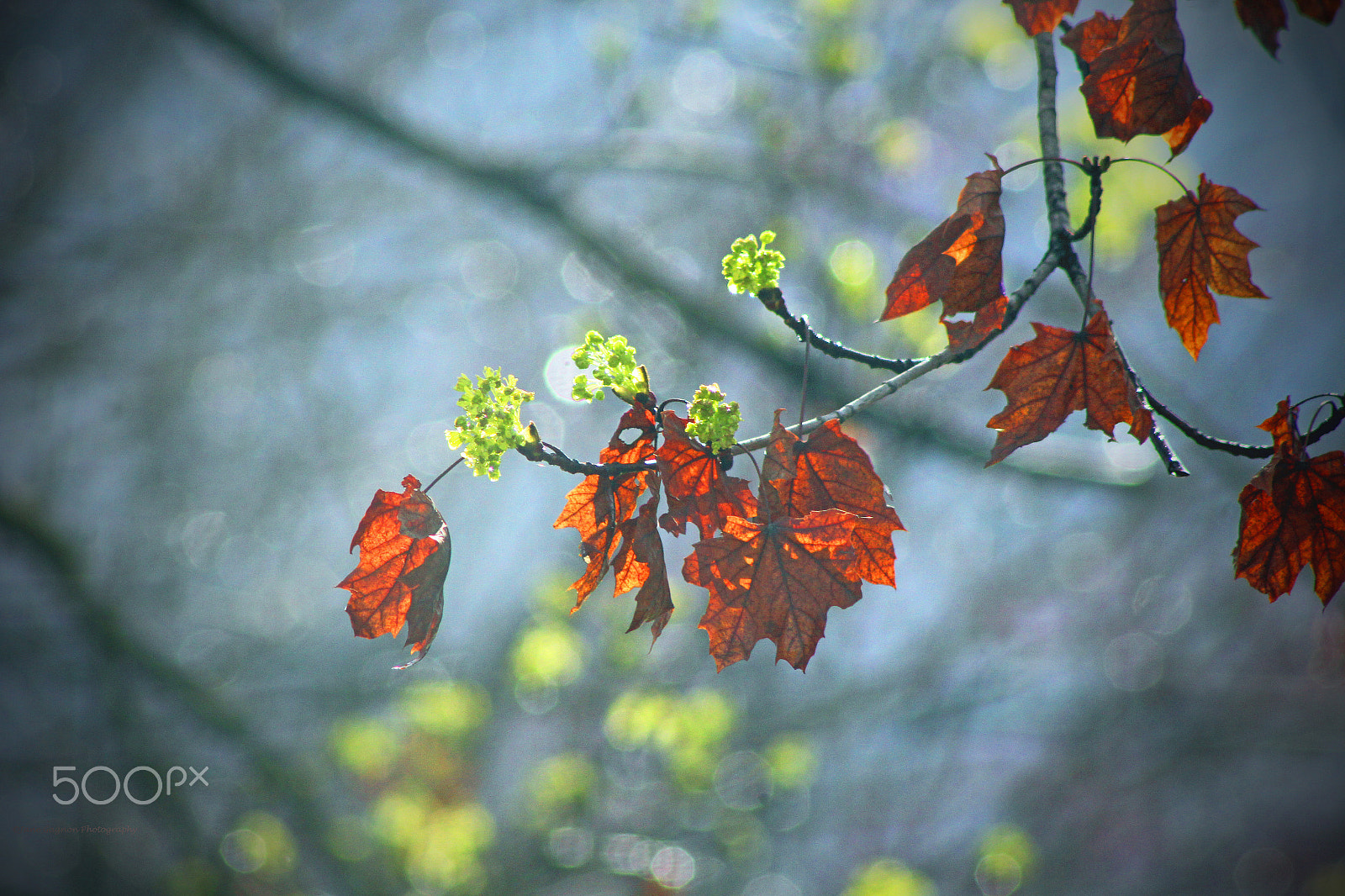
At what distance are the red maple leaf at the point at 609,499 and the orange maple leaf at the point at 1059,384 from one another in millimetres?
477

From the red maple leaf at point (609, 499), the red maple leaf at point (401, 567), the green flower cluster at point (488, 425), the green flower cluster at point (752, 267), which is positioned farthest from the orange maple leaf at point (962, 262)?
the red maple leaf at point (401, 567)

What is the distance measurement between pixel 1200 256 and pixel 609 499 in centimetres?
101

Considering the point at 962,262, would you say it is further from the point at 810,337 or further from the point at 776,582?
the point at 776,582

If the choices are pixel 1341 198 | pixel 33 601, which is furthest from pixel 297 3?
pixel 1341 198

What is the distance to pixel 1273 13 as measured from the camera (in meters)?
1.13

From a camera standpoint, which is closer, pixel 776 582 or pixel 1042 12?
pixel 776 582

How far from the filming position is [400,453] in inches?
191

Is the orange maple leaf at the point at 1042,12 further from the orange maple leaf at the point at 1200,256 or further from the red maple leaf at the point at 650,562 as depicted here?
the red maple leaf at the point at 650,562

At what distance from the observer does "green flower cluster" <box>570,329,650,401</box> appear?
3.06 ft

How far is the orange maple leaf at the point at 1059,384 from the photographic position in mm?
942

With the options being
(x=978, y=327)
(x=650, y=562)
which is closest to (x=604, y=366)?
(x=650, y=562)

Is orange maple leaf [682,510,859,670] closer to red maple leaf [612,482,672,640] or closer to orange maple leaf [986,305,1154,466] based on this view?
red maple leaf [612,482,672,640]

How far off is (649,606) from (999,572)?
14.9 ft

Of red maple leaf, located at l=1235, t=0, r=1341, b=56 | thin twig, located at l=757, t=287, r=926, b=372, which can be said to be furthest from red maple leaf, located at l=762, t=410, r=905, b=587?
red maple leaf, located at l=1235, t=0, r=1341, b=56
